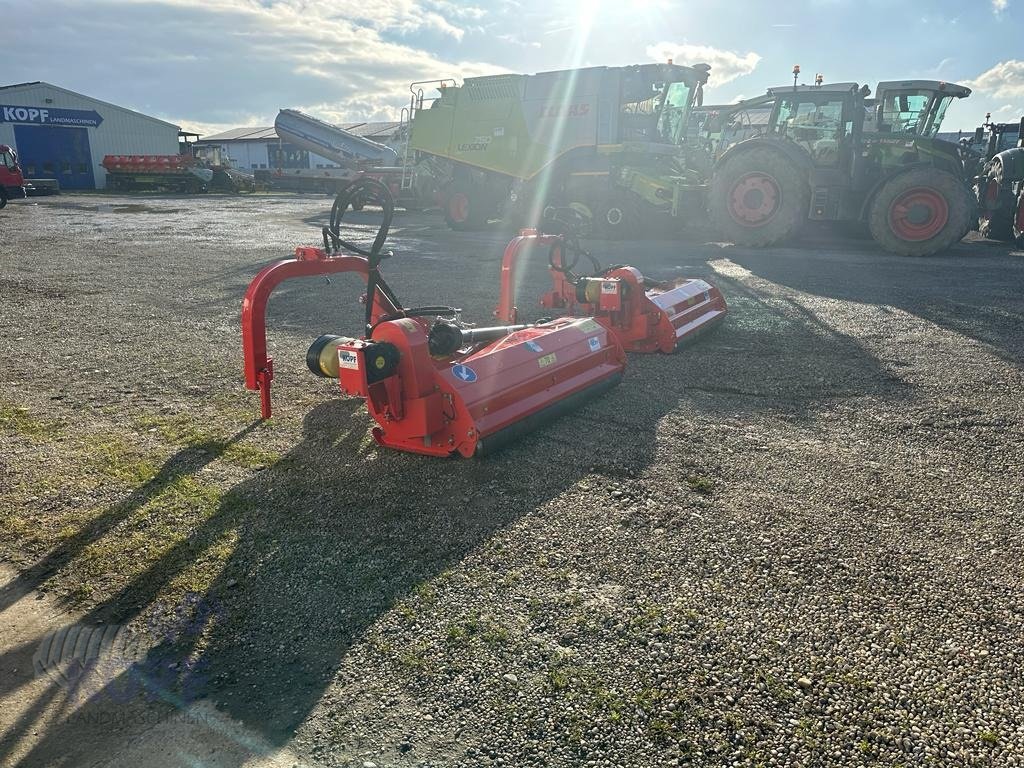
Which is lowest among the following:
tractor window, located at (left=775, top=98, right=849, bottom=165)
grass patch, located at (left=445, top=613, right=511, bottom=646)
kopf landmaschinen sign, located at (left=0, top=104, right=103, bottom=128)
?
grass patch, located at (left=445, top=613, right=511, bottom=646)

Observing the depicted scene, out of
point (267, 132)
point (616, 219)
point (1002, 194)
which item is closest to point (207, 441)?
point (616, 219)

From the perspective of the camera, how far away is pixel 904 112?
44.4 ft

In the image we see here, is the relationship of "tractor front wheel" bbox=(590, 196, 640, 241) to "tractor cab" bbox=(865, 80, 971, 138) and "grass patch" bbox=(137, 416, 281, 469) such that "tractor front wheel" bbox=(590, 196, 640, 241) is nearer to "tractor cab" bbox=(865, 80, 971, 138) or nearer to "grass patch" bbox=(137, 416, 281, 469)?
"tractor cab" bbox=(865, 80, 971, 138)

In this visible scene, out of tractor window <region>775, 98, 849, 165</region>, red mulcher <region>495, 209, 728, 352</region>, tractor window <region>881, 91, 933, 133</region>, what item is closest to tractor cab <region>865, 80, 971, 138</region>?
tractor window <region>881, 91, 933, 133</region>

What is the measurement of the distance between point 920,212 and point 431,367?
37.6ft

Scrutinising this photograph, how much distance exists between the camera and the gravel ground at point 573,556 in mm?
2174

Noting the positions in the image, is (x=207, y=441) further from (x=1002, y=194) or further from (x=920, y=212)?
(x=1002, y=194)

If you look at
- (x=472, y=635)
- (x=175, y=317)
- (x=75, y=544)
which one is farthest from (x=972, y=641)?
(x=175, y=317)

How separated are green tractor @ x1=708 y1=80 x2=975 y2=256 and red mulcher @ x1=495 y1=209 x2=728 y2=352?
286 inches

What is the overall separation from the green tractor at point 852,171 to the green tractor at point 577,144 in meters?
1.74

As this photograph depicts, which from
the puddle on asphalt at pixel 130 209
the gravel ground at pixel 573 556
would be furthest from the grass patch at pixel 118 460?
the puddle on asphalt at pixel 130 209

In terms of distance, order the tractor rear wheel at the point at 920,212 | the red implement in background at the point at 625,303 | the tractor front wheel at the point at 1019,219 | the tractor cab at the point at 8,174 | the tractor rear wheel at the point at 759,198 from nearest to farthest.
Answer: the red implement in background at the point at 625,303 → the tractor rear wheel at the point at 920,212 → the tractor rear wheel at the point at 759,198 → the tractor front wheel at the point at 1019,219 → the tractor cab at the point at 8,174

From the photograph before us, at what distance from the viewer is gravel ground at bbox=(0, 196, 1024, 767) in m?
2.17

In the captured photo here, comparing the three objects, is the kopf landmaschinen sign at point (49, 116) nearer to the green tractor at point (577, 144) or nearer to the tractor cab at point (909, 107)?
the green tractor at point (577, 144)
